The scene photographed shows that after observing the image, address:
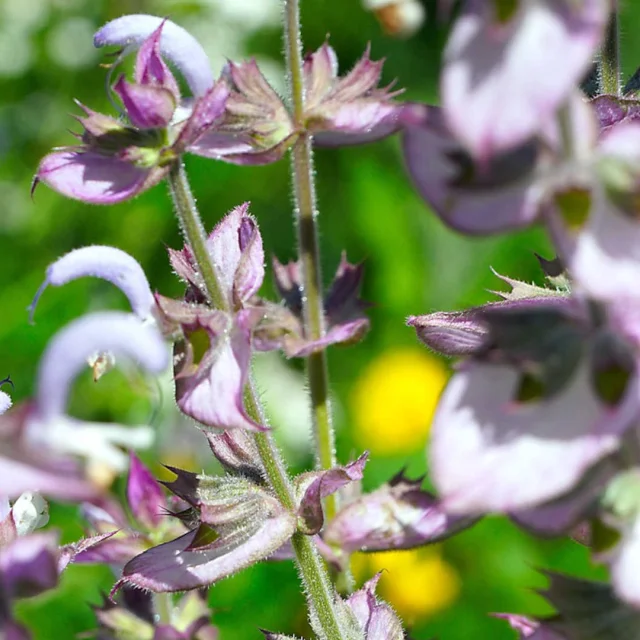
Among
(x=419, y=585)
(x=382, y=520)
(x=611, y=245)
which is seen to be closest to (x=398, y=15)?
(x=382, y=520)

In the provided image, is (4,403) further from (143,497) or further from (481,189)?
(481,189)

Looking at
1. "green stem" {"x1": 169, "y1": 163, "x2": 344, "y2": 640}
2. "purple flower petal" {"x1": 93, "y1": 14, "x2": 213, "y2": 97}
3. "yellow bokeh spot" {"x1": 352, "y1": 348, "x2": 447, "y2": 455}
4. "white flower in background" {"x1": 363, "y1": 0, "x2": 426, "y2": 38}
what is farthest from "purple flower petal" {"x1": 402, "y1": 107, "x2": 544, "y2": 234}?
"yellow bokeh spot" {"x1": 352, "y1": 348, "x2": 447, "y2": 455}

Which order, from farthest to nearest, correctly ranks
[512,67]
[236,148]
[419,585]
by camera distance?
[419,585], [236,148], [512,67]

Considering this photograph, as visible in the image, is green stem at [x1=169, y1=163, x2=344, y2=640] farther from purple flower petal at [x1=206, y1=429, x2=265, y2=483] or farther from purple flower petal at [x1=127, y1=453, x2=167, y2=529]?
purple flower petal at [x1=127, y1=453, x2=167, y2=529]

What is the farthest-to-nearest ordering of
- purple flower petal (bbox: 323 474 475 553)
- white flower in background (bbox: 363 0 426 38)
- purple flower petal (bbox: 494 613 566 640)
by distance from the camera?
white flower in background (bbox: 363 0 426 38)
purple flower petal (bbox: 323 474 475 553)
purple flower petal (bbox: 494 613 566 640)

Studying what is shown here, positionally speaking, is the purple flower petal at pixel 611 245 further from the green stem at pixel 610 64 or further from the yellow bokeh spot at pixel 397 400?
the yellow bokeh spot at pixel 397 400

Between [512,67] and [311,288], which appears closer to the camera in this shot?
[512,67]

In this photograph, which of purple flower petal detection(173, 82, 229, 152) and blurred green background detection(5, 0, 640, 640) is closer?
purple flower petal detection(173, 82, 229, 152)
